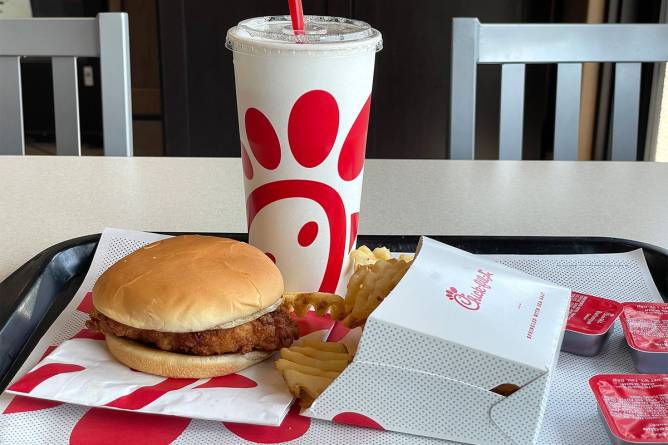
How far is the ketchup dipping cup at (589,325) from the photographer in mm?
860

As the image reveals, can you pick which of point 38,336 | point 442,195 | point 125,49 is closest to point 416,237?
point 442,195

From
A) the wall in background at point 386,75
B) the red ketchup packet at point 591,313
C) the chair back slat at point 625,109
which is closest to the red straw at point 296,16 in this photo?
the red ketchup packet at point 591,313

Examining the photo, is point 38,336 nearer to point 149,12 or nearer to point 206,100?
point 206,100

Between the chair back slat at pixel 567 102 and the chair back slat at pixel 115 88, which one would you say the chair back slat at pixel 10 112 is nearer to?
the chair back slat at pixel 115 88

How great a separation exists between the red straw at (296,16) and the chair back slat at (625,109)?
1.11 metres

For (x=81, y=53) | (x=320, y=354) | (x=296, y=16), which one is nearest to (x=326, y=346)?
(x=320, y=354)

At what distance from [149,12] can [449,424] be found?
3.64 metres

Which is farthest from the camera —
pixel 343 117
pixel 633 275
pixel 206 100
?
pixel 206 100

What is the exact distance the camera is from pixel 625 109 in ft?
5.97

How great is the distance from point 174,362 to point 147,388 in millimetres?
34

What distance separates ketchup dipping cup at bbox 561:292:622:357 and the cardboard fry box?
122mm

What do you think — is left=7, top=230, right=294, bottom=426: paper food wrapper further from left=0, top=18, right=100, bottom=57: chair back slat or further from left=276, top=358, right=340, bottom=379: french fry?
left=0, top=18, right=100, bottom=57: chair back slat

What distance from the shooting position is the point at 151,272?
31.6 inches

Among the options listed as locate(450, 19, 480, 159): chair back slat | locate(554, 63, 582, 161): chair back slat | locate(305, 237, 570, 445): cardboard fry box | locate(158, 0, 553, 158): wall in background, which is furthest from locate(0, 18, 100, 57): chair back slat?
locate(158, 0, 553, 158): wall in background
